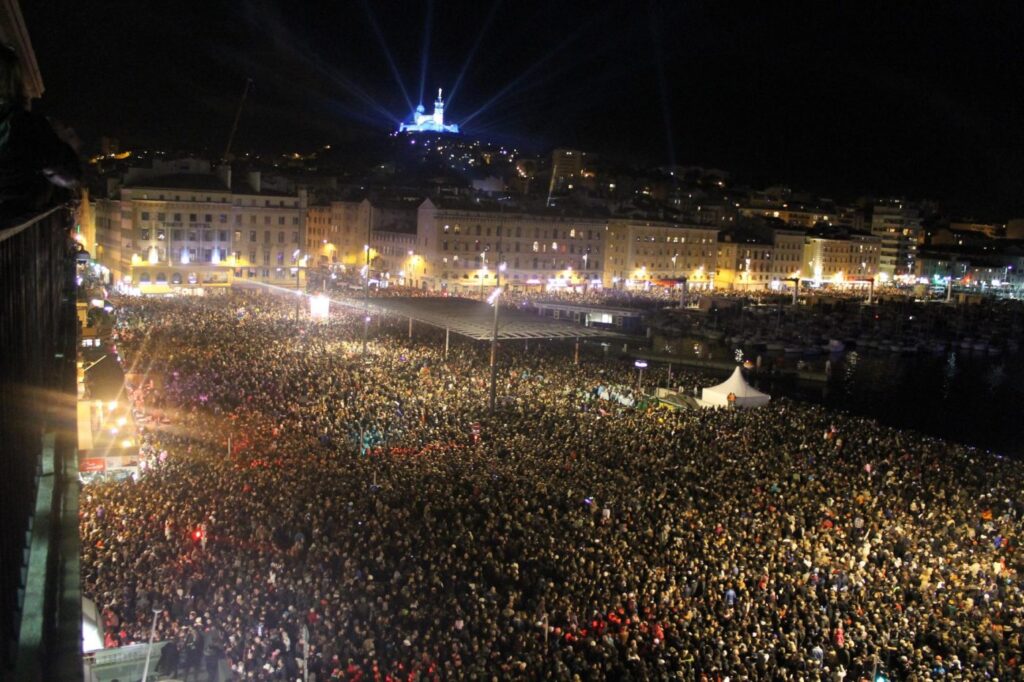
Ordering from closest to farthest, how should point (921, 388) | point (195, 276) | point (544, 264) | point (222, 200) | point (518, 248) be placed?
point (921, 388)
point (195, 276)
point (222, 200)
point (518, 248)
point (544, 264)

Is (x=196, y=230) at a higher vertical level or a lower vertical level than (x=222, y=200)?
lower

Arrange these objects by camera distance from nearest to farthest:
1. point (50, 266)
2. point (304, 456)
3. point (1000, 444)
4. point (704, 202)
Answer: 1. point (50, 266)
2. point (304, 456)
3. point (1000, 444)
4. point (704, 202)

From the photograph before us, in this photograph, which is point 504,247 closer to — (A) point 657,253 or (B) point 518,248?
(B) point 518,248

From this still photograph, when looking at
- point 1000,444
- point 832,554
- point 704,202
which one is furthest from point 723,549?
point 704,202

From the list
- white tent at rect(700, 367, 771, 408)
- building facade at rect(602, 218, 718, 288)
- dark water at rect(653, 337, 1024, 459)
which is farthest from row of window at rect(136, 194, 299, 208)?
white tent at rect(700, 367, 771, 408)

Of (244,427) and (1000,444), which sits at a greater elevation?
(244,427)

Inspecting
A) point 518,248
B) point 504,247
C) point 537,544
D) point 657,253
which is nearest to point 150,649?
point 537,544

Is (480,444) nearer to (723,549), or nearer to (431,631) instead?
(723,549)

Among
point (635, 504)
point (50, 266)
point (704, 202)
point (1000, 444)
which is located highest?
point (704, 202)
